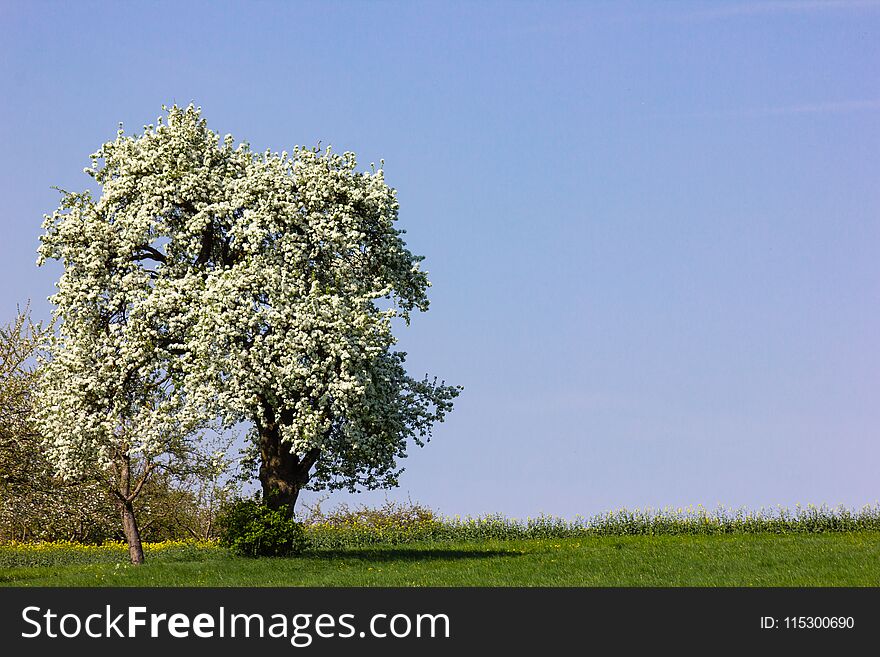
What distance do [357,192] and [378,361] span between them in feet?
16.9

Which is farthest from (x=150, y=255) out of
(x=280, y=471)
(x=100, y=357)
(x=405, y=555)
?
(x=405, y=555)

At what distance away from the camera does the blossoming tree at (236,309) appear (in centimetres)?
2702

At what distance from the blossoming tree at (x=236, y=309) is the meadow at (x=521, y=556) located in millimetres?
3424

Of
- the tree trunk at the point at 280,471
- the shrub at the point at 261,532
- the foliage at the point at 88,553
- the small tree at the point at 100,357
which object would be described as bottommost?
the foliage at the point at 88,553

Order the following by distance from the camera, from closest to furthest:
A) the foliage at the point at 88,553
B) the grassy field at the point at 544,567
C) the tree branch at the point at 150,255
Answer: the grassy field at the point at 544,567
the tree branch at the point at 150,255
the foliage at the point at 88,553

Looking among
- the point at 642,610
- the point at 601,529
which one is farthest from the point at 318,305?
the point at 601,529

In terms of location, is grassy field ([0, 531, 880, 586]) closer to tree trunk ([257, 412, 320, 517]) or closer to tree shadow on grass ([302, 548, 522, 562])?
tree shadow on grass ([302, 548, 522, 562])

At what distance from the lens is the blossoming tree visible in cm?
2702

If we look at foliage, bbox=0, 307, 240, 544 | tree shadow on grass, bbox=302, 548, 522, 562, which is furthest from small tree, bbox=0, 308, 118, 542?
tree shadow on grass, bbox=302, 548, 522, 562

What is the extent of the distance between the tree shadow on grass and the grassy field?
1.3 inches

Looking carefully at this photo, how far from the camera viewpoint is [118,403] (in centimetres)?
2864

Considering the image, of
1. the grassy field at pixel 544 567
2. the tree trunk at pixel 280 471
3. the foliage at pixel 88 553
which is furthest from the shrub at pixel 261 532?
the foliage at pixel 88 553

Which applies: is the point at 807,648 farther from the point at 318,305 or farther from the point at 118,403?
the point at 118,403

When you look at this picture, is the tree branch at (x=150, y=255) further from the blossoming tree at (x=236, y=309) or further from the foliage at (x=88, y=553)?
the foliage at (x=88, y=553)
